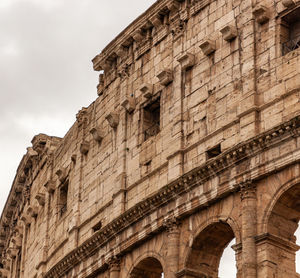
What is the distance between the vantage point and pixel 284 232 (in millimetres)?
36562

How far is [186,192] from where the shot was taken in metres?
39.7

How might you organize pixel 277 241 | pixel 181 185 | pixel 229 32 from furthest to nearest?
pixel 229 32 → pixel 181 185 → pixel 277 241

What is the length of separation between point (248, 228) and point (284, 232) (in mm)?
1106

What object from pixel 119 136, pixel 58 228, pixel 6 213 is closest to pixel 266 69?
pixel 119 136

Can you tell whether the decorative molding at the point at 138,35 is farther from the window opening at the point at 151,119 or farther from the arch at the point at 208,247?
the arch at the point at 208,247

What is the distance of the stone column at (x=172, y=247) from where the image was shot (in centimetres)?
3919

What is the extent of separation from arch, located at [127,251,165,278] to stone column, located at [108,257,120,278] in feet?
2.57

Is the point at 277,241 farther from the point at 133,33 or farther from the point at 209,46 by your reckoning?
the point at 133,33

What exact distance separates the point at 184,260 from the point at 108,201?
644 centimetres

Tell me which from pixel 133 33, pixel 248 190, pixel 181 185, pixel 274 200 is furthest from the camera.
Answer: pixel 133 33

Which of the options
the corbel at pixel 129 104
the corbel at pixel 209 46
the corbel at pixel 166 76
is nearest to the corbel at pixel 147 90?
the corbel at pixel 166 76

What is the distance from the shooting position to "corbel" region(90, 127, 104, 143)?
46969mm

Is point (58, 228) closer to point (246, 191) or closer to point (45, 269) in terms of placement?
point (45, 269)

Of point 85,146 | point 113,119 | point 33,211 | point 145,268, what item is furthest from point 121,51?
point 33,211
